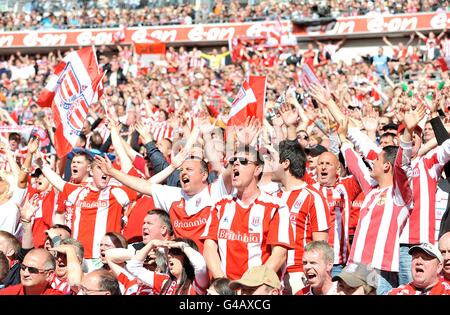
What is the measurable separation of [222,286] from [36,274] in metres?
1.48

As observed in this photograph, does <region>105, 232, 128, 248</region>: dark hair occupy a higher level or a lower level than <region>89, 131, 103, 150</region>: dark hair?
lower

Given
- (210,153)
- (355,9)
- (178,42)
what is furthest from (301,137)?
(178,42)

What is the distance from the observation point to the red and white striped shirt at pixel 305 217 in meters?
6.84

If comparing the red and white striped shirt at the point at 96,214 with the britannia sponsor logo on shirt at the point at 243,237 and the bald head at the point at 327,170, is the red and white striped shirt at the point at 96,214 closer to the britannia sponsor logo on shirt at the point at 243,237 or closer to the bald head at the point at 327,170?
the bald head at the point at 327,170

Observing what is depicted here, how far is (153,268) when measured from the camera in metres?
6.63

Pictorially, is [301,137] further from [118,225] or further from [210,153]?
[118,225]

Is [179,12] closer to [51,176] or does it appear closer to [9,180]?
[9,180]

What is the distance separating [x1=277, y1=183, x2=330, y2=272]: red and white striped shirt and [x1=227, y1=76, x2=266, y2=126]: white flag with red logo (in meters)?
2.74

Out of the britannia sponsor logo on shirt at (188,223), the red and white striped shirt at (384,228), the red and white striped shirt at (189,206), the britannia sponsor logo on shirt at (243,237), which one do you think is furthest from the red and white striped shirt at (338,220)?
the britannia sponsor logo on shirt at (243,237)

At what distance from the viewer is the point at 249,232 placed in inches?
247

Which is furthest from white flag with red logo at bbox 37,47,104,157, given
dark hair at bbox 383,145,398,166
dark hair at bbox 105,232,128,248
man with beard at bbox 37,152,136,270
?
dark hair at bbox 383,145,398,166

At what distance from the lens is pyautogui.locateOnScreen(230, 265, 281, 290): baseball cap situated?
17.6 feet

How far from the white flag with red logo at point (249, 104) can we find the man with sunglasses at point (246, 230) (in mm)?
3192

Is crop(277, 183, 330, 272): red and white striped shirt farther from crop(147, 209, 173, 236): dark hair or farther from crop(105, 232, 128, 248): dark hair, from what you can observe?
crop(105, 232, 128, 248): dark hair
